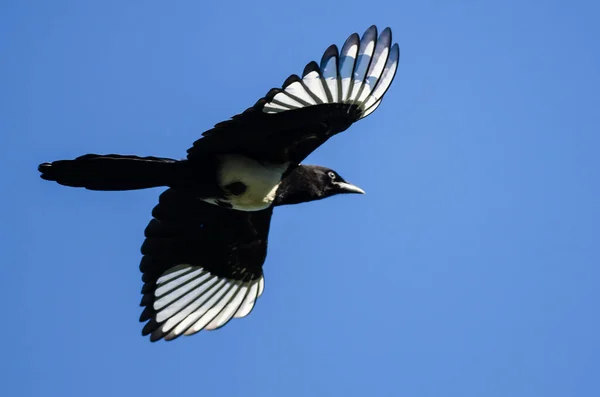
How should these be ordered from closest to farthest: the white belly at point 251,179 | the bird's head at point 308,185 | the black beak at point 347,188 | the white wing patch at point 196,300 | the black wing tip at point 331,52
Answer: the black wing tip at point 331,52 → the white belly at point 251,179 → the bird's head at point 308,185 → the black beak at point 347,188 → the white wing patch at point 196,300

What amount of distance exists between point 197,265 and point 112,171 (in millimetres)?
1725

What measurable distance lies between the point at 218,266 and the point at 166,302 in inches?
21.6

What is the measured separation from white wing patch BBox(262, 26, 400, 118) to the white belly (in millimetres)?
648

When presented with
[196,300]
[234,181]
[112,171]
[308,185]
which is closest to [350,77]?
[308,185]

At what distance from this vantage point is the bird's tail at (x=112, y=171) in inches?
262

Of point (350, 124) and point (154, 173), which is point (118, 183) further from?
point (350, 124)

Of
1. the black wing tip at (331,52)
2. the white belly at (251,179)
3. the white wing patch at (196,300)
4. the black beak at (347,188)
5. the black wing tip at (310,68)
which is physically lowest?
the white wing patch at (196,300)

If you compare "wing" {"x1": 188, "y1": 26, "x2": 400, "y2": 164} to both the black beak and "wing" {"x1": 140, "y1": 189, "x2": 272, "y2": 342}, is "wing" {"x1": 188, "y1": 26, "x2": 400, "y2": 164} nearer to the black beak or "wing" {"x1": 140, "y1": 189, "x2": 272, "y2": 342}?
the black beak

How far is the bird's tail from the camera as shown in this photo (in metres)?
6.66

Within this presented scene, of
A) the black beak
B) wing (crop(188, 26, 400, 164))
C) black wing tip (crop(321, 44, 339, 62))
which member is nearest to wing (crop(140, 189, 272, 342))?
the black beak

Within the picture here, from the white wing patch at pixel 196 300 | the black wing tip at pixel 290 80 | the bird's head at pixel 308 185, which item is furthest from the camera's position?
the white wing patch at pixel 196 300

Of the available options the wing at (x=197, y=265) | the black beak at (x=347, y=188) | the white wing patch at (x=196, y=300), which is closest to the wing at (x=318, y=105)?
the black beak at (x=347, y=188)

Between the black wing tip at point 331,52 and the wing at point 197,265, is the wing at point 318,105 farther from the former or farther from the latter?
the wing at point 197,265

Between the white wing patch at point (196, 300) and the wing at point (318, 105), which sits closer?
the wing at point (318, 105)
